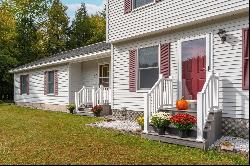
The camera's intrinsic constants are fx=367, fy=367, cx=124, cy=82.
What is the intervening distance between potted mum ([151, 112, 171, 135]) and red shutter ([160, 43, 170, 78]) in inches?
98.5

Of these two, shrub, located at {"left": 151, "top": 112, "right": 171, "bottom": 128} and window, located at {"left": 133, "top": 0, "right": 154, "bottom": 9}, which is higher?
window, located at {"left": 133, "top": 0, "right": 154, "bottom": 9}

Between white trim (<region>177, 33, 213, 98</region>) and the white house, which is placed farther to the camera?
white trim (<region>177, 33, 213, 98</region>)

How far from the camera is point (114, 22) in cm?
1397

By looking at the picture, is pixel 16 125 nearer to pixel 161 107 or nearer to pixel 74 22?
pixel 161 107

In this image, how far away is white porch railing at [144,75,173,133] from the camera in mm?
9973

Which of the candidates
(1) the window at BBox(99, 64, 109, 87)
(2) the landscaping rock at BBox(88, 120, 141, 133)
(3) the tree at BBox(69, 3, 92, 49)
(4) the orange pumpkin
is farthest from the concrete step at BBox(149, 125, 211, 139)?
(3) the tree at BBox(69, 3, 92, 49)

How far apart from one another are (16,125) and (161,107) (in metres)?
5.98

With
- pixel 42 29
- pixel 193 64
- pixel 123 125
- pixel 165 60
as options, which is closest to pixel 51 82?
pixel 123 125

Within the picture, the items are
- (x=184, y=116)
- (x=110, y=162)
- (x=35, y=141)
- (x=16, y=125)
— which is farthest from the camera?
(x=16, y=125)

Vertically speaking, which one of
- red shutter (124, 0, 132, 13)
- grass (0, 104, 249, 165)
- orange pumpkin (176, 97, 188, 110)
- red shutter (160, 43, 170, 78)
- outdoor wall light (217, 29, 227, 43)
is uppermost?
red shutter (124, 0, 132, 13)

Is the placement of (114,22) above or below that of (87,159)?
above

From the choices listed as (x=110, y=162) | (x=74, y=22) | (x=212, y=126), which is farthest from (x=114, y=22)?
(x=74, y=22)

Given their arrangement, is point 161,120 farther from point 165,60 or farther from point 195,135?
point 165,60

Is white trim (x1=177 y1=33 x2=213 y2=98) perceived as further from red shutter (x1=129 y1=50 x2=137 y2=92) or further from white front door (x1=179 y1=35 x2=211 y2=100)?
red shutter (x1=129 y1=50 x2=137 y2=92)
